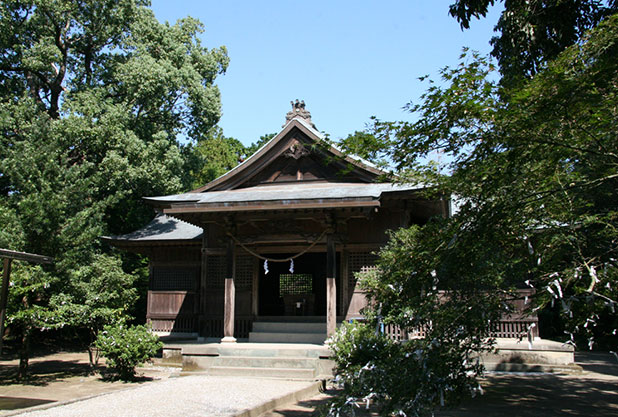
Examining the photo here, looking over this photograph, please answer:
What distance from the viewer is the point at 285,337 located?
1345 cm

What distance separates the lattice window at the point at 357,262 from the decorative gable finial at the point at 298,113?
4.19 meters

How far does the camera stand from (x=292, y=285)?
20328mm

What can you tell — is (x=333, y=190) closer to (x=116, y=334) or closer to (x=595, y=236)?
(x=116, y=334)

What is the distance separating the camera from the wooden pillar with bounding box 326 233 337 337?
1220cm

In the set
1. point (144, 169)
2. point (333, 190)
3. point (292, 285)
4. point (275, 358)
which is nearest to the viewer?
point (275, 358)

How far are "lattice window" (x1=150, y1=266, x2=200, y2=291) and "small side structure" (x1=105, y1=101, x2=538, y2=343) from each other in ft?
0.11

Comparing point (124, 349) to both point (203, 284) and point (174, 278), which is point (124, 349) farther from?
point (174, 278)

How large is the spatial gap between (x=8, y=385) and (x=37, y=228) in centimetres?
330

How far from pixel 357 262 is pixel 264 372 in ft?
12.6

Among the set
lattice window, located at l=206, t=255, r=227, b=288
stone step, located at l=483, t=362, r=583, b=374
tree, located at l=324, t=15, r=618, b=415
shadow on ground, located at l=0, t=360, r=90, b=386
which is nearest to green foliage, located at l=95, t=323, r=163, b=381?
shadow on ground, located at l=0, t=360, r=90, b=386

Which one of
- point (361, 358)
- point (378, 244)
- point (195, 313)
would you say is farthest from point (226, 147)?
point (361, 358)

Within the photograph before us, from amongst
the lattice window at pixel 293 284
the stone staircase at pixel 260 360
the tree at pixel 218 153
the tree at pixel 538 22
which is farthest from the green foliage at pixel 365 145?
the tree at pixel 218 153

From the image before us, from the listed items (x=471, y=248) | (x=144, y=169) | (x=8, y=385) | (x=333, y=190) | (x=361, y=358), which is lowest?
(x=8, y=385)

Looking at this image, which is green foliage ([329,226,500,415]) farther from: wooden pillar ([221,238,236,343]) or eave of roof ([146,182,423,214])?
wooden pillar ([221,238,236,343])
